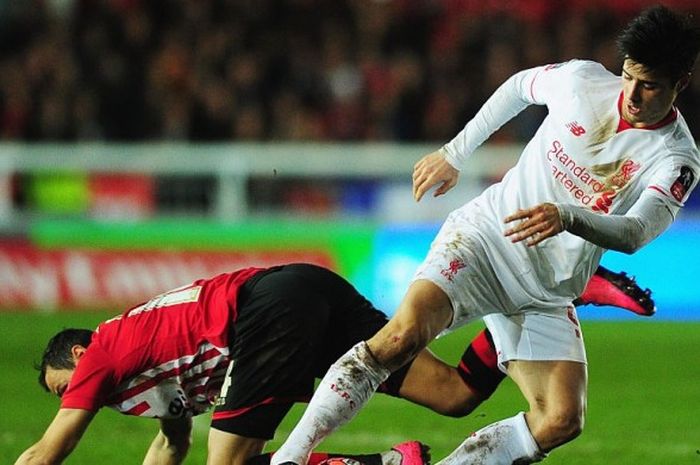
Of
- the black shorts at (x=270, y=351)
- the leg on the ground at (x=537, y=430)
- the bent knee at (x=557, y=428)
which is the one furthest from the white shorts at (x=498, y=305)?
the black shorts at (x=270, y=351)

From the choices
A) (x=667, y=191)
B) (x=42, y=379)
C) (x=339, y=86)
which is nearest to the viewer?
(x=667, y=191)

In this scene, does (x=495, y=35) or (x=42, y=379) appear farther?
(x=495, y=35)

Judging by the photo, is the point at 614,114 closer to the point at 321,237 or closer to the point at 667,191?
the point at 667,191

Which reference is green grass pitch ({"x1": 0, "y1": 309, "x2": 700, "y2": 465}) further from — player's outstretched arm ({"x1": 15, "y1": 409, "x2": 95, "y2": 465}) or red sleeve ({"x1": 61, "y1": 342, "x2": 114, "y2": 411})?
player's outstretched arm ({"x1": 15, "y1": 409, "x2": 95, "y2": 465})

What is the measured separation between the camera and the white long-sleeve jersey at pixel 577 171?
18.5 feet

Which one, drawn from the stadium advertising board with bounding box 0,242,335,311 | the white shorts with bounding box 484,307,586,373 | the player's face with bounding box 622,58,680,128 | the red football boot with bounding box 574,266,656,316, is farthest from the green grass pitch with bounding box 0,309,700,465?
the player's face with bounding box 622,58,680,128

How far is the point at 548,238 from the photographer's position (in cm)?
537

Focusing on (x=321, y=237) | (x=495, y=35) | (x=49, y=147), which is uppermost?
(x=495, y=35)

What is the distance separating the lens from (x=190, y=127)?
13883 mm

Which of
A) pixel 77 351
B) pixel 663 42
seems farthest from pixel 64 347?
pixel 663 42

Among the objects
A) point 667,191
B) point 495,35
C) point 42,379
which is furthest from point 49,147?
point 667,191

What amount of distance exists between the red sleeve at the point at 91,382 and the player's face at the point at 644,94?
2.25 m

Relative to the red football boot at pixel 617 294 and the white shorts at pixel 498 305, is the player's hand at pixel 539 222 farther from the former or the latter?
the red football boot at pixel 617 294

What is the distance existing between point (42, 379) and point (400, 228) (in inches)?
295
